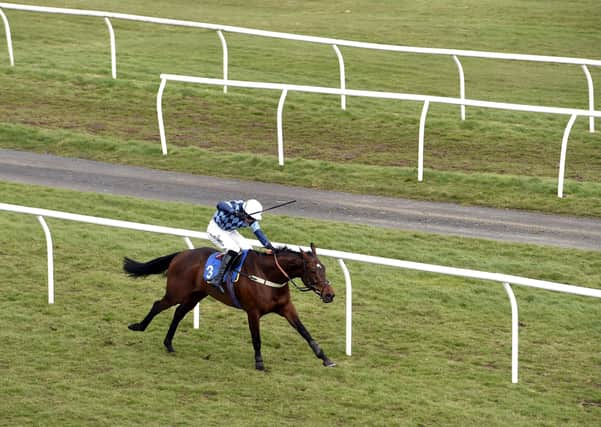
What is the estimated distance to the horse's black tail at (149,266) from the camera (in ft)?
35.1

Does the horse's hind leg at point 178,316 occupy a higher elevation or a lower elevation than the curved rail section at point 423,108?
lower

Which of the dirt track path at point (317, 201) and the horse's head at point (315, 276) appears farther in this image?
the dirt track path at point (317, 201)

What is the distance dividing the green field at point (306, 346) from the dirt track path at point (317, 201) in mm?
375

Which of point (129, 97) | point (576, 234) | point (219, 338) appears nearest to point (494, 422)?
point (219, 338)

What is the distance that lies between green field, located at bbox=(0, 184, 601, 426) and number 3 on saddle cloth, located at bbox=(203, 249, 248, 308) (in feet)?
1.94

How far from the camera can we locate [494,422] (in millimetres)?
9102

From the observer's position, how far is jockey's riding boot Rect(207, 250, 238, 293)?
10227 millimetres

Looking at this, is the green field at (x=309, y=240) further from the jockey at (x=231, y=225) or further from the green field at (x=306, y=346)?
the jockey at (x=231, y=225)

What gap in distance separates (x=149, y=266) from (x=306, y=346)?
4.68 ft

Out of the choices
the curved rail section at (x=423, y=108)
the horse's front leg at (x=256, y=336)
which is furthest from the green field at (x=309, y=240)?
the curved rail section at (x=423, y=108)

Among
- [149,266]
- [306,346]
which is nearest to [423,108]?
[306,346]

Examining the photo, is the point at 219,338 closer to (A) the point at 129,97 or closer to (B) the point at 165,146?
(B) the point at 165,146

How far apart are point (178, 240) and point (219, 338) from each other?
2.83 metres

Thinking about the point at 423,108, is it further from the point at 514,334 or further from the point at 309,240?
the point at 514,334
